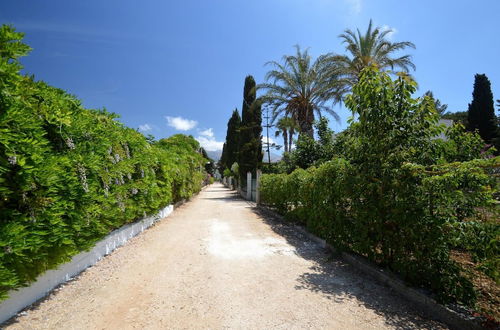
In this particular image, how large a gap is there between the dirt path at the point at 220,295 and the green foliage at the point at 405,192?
0.54 m

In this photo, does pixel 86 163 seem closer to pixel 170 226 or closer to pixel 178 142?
pixel 170 226

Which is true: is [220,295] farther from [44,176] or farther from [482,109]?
[482,109]

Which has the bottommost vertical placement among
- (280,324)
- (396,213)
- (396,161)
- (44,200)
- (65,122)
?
(280,324)

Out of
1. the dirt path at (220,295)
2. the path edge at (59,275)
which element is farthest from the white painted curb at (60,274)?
the dirt path at (220,295)

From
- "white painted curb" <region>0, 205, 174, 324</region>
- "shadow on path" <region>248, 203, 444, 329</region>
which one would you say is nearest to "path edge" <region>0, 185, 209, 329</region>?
"white painted curb" <region>0, 205, 174, 324</region>

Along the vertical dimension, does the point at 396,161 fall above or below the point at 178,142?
below

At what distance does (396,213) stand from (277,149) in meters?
16.7

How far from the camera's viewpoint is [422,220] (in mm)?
3424

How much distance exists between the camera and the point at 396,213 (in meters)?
3.74

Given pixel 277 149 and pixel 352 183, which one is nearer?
pixel 352 183

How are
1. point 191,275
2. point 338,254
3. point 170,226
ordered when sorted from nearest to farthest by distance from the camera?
1. point 191,275
2. point 338,254
3. point 170,226

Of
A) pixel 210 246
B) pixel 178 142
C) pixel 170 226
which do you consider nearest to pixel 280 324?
pixel 210 246

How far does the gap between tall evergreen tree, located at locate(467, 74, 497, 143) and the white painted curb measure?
36.2m

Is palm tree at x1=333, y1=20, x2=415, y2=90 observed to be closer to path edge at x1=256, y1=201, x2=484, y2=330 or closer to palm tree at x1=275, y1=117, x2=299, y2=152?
palm tree at x1=275, y1=117, x2=299, y2=152
